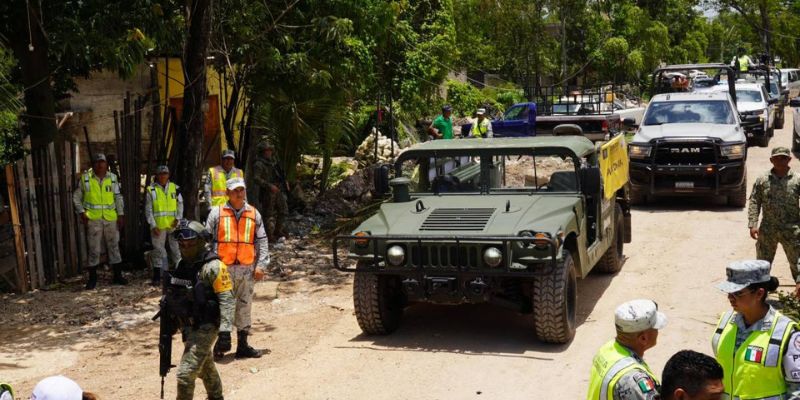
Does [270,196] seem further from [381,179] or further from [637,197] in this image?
[637,197]

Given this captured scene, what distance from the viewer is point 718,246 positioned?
42.0 ft

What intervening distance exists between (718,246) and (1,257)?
9.24 m

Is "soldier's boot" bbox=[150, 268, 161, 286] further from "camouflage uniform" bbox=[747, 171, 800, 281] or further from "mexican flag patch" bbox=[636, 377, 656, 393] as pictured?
"mexican flag patch" bbox=[636, 377, 656, 393]

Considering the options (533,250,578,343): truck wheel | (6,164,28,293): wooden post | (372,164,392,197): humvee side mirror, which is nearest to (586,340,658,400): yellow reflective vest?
(533,250,578,343): truck wheel

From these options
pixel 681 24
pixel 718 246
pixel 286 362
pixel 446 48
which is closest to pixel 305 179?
pixel 446 48

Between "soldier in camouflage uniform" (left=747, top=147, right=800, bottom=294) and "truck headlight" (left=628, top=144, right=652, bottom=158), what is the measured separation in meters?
6.36

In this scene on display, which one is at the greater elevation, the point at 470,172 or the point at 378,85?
the point at 378,85

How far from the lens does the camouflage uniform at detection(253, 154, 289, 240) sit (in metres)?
14.1

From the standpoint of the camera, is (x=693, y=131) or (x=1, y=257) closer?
(x=1, y=257)

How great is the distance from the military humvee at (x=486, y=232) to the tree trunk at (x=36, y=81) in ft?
16.4

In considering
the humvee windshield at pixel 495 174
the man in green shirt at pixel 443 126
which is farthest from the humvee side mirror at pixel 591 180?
the man in green shirt at pixel 443 126

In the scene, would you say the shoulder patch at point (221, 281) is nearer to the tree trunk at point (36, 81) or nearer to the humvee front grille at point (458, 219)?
the humvee front grille at point (458, 219)

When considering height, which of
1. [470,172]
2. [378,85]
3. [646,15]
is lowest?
[470,172]

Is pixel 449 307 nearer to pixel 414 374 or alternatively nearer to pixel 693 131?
pixel 414 374
